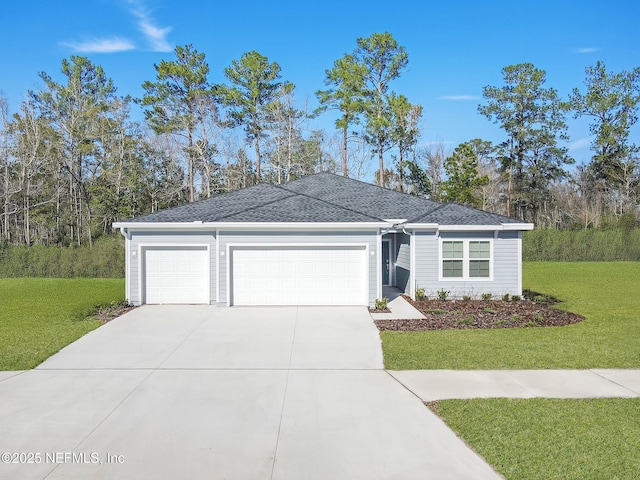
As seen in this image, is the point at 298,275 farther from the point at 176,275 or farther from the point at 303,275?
the point at 176,275

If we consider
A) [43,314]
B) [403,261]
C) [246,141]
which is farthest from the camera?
[246,141]

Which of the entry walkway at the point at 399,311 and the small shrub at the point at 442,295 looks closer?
the entry walkway at the point at 399,311

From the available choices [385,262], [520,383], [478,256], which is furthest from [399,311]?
[385,262]

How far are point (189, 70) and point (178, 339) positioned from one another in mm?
26081

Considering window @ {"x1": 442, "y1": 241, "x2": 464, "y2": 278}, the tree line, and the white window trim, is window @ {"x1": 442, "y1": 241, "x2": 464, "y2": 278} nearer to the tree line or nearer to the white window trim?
the white window trim

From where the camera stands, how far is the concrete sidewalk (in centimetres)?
629

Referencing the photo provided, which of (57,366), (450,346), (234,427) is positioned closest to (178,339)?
(57,366)

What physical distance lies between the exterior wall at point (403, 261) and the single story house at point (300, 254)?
219 millimetres

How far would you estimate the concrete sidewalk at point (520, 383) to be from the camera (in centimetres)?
629

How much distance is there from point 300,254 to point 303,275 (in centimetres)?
65

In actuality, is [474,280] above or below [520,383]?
above

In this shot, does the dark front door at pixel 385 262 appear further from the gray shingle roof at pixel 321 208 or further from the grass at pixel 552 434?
the grass at pixel 552 434

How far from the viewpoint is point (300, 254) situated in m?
13.4

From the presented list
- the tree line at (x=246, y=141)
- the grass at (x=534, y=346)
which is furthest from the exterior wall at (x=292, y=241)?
the tree line at (x=246, y=141)
